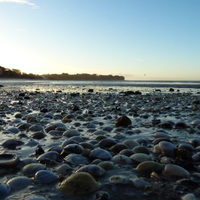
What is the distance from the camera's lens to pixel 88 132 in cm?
485

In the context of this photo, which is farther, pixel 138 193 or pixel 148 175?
pixel 148 175

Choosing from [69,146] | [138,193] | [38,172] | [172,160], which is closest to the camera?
[138,193]

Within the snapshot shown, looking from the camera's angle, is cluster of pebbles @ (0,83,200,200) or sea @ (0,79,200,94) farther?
sea @ (0,79,200,94)

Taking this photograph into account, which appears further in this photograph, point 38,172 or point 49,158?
point 49,158

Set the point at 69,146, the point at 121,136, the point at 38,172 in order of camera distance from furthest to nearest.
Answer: the point at 121,136 < the point at 69,146 < the point at 38,172

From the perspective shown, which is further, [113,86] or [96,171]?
[113,86]

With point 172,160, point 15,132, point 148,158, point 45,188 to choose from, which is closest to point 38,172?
point 45,188

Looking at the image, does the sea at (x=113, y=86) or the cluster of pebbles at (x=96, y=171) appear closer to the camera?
the cluster of pebbles at (x=96, y=171)

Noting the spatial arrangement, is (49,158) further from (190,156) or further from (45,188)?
(190,156)

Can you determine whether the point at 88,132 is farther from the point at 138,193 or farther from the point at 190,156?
the point at 138,193

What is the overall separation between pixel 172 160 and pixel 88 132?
2170 millimetres

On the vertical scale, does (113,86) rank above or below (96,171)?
below

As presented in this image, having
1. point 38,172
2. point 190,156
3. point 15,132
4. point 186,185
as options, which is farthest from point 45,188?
point 15,132

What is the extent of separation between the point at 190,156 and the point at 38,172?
6.29 ft
